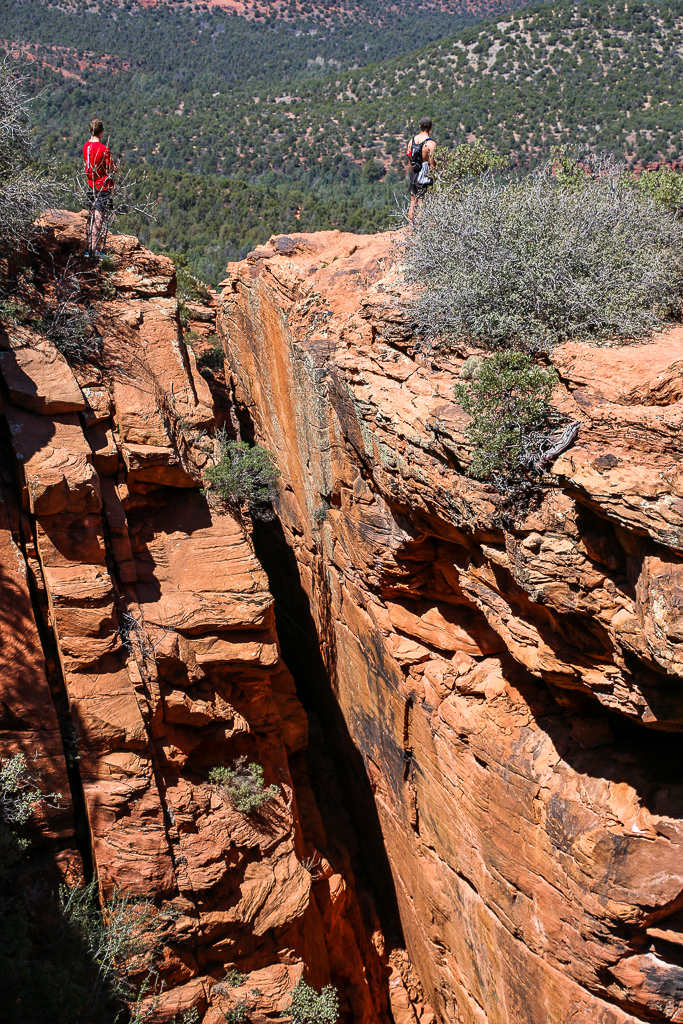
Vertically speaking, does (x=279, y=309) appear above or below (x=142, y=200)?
below

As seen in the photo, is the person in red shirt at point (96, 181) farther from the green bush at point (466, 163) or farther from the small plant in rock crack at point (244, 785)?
the small plant in rock crack at point (244, 785)

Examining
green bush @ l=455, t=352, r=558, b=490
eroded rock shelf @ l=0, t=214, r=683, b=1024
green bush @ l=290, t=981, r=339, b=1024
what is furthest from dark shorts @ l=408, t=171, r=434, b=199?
green bush @ l=290, t=981, r=339, b=1024

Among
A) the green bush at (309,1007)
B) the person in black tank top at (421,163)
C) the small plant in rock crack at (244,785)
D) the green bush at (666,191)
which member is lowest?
the green bush at (309,1007)

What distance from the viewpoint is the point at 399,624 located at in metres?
8.48

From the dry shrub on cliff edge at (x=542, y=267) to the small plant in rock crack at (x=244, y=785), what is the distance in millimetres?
5488

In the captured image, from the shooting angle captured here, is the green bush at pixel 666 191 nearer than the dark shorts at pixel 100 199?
No

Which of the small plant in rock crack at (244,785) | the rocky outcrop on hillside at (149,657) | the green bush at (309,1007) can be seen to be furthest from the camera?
the small plant in rock crack at (244,785)

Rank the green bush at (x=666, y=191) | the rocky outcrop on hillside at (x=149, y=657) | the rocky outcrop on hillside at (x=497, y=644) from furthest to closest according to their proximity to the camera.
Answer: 1. the green bush at (x=666, y=191)
2. the rocky outcrop on hillside at (x=149, y=657)
3. the rocky outcrop on hillside at (x=497, y=644)

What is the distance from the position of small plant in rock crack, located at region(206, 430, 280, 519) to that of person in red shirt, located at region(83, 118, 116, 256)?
3167 mm

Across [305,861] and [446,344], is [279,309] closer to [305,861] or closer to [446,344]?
[446,344]

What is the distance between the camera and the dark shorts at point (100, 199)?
8.69 metres

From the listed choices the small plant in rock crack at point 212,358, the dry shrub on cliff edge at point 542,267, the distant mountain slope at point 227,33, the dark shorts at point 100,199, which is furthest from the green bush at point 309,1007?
the distant mountain slope at point 227,33

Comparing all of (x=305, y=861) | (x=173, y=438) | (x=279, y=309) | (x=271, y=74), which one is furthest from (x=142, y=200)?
(x=271, y=74)

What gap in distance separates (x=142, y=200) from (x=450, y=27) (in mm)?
34105
